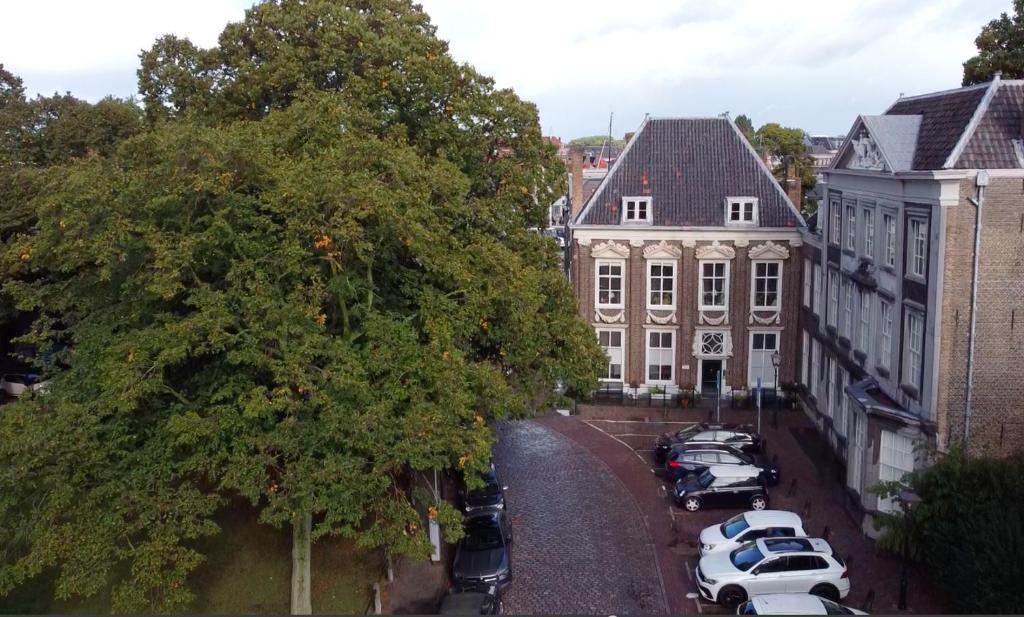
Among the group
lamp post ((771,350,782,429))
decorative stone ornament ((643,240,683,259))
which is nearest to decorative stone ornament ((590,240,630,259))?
decorative stone ornament ((643,240,683,259))

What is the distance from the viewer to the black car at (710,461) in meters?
32.4

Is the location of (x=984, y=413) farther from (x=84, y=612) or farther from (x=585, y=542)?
(x=84, y=612)

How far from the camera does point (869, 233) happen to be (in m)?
31.2

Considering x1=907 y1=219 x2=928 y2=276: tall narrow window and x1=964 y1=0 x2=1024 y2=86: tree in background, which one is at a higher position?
x1=964 y1=0 x2=1024 y2=86: tree in background

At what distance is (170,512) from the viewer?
62.9 ft

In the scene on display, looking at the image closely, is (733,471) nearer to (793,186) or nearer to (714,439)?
(714,439)

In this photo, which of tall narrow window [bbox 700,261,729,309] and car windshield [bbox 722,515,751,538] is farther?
tall narrow window [bbox 700,261,729,309]

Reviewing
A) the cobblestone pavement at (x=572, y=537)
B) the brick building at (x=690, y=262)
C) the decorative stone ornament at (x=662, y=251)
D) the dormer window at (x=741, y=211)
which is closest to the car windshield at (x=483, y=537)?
the cobblestone pavement at (x=572, y=537)

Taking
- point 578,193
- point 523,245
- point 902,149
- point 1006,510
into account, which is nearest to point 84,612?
point 523,245

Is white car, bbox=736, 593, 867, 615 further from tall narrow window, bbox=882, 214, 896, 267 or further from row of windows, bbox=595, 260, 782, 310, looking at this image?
row of windows, bbox=595, 260, 782, 310

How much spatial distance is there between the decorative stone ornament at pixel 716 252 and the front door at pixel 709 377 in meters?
5.41

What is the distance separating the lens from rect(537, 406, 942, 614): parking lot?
24219 mm

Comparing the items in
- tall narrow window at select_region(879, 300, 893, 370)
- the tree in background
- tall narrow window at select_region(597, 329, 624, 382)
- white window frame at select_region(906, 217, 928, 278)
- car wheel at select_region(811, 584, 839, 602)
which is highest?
the tree in background

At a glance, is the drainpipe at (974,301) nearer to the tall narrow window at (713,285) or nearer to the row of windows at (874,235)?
the row of windows at (874,235)
